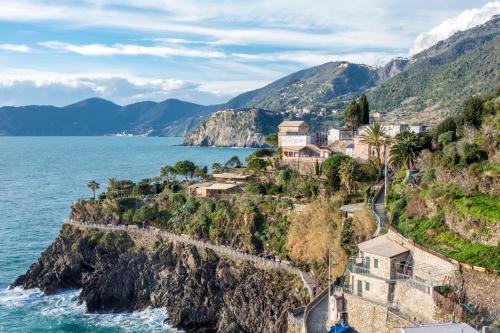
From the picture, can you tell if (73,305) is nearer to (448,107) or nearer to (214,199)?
(214,199)

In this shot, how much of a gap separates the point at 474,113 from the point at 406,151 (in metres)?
8.99

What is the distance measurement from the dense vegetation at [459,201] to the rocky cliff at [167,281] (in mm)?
11912

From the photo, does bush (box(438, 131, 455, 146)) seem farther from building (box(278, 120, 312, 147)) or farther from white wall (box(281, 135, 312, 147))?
building (box(278, 120, 312, 147))

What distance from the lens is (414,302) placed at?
92.9 feet

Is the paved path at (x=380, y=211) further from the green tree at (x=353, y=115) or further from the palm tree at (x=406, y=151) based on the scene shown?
the green tree at (x=353, y=115)

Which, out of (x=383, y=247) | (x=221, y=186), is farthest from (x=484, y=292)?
(x=221, y=186)


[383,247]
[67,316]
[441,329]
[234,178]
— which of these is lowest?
[67,316]

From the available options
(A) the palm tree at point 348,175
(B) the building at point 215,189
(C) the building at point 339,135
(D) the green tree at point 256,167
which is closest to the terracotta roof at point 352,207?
(A) the palm tree at point 348,175

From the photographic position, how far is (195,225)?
53.1m

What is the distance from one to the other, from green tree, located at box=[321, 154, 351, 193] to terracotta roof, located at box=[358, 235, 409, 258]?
56.4 feet

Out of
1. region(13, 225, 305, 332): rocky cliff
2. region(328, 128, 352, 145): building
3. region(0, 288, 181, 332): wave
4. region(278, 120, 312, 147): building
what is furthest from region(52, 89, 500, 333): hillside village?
region(0, 288, 181, 332): wave

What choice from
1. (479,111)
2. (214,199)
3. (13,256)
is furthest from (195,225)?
→ (479,111)

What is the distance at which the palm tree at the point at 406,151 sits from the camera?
48.6 metres

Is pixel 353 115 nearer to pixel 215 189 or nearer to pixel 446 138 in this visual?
pixel 446 138
